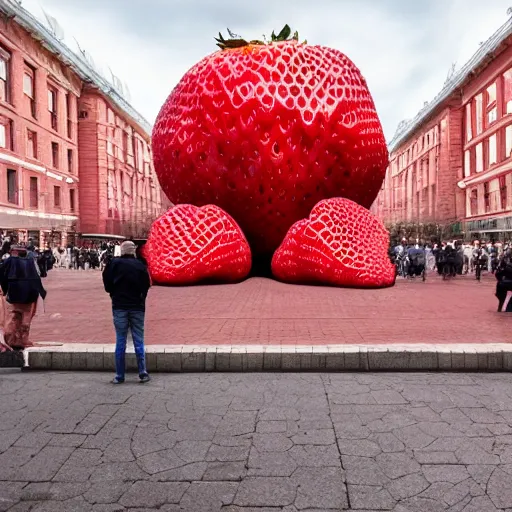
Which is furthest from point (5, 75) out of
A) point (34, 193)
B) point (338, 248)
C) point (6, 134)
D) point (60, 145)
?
point (338, 248)

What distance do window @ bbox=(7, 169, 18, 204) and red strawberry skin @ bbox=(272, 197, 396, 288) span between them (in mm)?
16429

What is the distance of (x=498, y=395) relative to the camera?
4094mm

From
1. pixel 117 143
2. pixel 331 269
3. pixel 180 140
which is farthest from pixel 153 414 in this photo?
pixel 117 143

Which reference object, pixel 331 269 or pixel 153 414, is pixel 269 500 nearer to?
pixel 153 414

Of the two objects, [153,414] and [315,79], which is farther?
[315,79]

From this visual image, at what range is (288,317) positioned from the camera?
7.31 meters

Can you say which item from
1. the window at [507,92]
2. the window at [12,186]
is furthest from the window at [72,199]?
the window at [507,92]

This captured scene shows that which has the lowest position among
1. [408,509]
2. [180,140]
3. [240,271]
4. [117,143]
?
[408,509]

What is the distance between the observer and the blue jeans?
4621 mm

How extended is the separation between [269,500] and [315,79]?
10201 millimetres

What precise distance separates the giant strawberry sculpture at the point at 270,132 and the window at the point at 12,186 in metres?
14.0

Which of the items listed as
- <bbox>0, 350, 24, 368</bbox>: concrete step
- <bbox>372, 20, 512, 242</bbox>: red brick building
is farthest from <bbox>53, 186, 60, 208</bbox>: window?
<bbox>0, 350, 24, 368</bbox>: concrete step

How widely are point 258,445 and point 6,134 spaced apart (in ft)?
76.7

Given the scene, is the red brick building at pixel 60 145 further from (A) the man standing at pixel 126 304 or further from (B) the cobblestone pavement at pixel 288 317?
(A) the man standing at pixel 126 304
